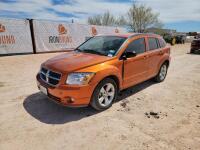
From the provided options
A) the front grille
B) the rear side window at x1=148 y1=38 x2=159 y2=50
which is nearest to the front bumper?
the front grille

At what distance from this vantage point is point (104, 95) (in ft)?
14.4

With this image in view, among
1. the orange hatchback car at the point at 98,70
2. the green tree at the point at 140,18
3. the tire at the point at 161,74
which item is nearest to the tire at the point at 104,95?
the orange hatchback car at the point at 98,70

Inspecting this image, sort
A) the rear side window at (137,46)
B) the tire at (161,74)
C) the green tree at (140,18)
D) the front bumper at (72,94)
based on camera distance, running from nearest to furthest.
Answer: the front bumper at (72,94), the rear side window at (137,46), the tire at (161,74), the green tree at (140,18)

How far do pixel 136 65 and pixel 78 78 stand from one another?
1931 mm

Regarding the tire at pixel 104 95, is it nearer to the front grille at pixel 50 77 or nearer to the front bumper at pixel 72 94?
the front bumper at pixel 72 94

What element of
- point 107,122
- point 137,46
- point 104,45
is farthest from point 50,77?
point 137,46

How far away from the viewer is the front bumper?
12.5 feet

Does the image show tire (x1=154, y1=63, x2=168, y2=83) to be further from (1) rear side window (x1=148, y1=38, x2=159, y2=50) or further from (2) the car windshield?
(2) the car windshield

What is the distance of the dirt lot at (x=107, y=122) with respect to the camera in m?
→ 3.19

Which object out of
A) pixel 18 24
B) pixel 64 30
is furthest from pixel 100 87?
pixel 64 30

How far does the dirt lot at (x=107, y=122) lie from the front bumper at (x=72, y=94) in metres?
0.38

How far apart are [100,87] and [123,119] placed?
0.83 meters

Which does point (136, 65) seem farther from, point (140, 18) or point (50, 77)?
point (140, 18)

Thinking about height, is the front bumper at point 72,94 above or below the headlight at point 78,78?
below
